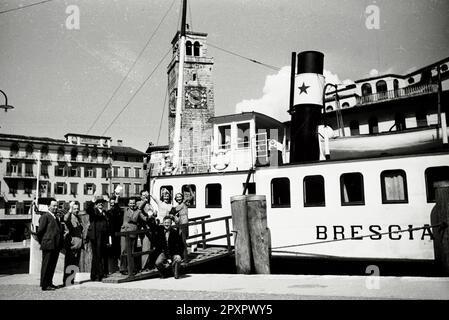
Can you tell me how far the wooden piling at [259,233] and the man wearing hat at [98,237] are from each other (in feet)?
9.51

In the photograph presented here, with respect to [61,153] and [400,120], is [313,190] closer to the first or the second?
[400,120]

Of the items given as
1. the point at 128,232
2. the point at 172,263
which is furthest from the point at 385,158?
the point at 128,232

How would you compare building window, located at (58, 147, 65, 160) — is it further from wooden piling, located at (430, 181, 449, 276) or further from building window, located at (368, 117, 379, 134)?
wooden piling, located at (430, 181, 449, 276)

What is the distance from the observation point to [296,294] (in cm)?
518

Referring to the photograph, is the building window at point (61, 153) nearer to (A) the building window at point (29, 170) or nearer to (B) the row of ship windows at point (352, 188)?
(A) the building window at point (29, 170)

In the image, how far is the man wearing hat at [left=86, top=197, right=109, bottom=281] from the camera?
22.7ft

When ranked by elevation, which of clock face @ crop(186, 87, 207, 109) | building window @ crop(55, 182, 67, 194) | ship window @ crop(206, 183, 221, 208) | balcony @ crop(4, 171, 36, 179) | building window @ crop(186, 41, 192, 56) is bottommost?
ship window @ crop(206, 183, 221, 208)

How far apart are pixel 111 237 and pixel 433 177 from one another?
7204 millimetres

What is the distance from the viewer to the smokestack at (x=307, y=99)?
1095 centimetres

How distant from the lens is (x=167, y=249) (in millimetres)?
6926

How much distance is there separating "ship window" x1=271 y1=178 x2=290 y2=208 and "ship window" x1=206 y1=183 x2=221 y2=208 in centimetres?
184

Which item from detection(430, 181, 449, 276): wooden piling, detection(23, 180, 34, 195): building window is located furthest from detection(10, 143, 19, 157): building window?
detection(430, 181, 449, 276): wooden piling

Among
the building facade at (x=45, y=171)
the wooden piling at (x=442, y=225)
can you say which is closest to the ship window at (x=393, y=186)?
the wooden piling at (x=442, y=225)

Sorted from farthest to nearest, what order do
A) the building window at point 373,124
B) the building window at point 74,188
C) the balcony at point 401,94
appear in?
1. the building window at point 74,188
2. the building window at point 373,124
3. the balcony at point 401,94
